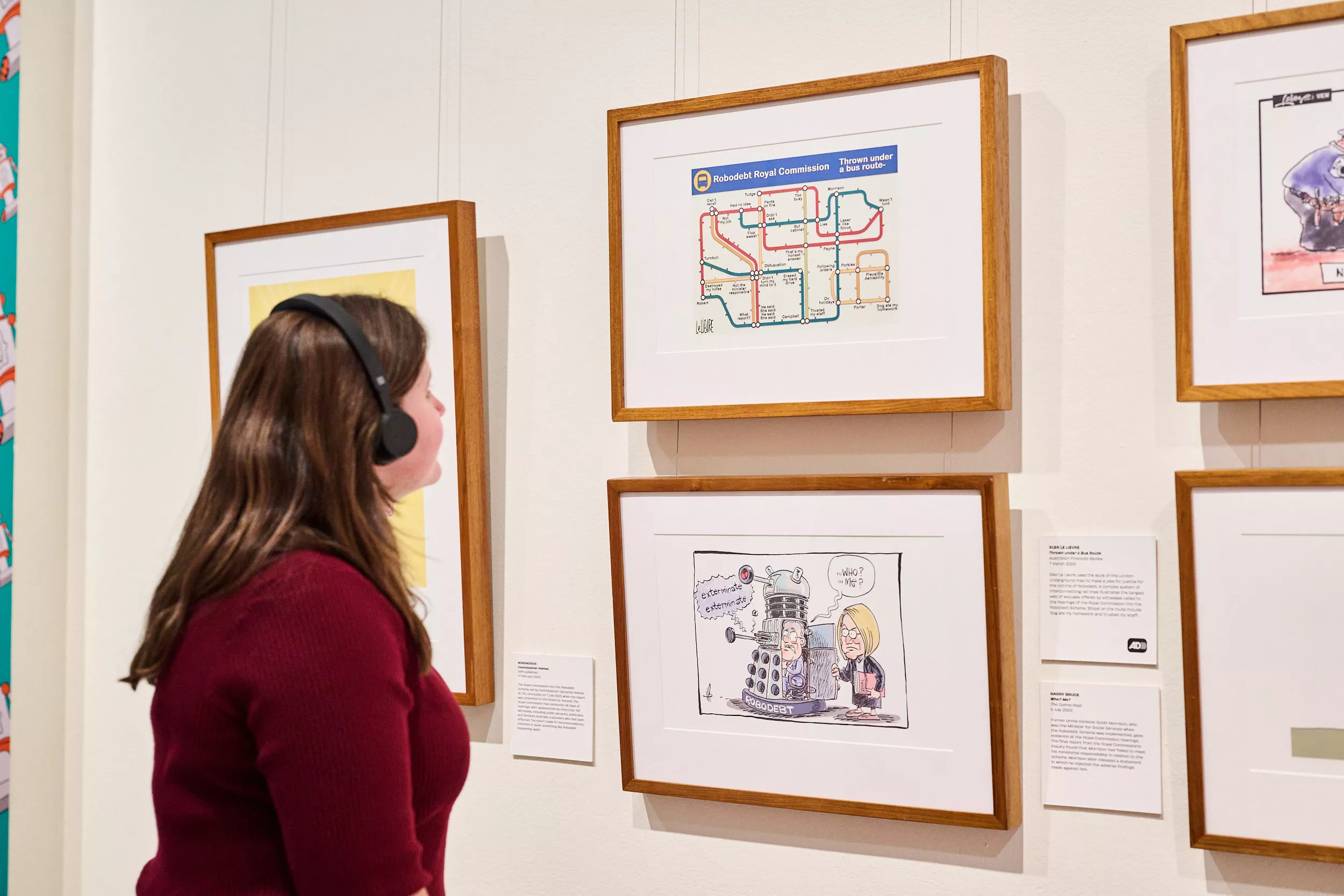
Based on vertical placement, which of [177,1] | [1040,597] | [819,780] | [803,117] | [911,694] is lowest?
[819,780]

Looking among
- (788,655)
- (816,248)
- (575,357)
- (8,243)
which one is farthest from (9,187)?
(788,655)

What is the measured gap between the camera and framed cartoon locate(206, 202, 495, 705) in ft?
5.45

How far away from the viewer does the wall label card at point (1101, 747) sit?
51.9 inches

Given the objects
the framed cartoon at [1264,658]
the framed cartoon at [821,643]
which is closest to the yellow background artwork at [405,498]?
the framed cartoon at [821,643]

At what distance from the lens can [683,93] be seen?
1.58 m

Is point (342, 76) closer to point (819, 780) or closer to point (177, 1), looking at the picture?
point (177, 1)

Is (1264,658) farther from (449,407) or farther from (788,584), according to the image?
(449,407)

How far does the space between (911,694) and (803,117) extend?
0.70 metres

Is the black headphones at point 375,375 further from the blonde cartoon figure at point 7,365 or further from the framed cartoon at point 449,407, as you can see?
the blonde cartoon figure at point 7,365

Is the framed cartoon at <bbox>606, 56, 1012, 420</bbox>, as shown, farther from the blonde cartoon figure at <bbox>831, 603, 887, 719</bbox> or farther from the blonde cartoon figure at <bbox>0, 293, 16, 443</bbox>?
the blonde cartoon figure at <bbox>0, 293, 16, 443</bbox>

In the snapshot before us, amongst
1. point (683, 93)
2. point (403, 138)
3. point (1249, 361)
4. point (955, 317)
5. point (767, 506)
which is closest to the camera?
point (1249, 361)

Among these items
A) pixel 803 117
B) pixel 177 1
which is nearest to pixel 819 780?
pixel 803 117

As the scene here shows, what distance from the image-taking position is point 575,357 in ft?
5.37

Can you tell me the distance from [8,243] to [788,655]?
144 centimetres
